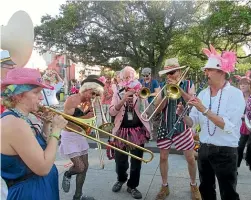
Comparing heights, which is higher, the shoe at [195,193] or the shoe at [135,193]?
the shoe at [195,193]

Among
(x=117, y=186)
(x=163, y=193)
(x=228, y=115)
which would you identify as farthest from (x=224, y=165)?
(x=117, y=186)

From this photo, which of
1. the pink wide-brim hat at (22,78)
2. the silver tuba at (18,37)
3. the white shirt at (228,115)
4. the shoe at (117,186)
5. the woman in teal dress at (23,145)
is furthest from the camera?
the shoe at (117,186)

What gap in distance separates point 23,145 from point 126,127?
2071mm

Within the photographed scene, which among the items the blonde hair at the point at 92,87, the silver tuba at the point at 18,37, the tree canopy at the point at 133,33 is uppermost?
the tree canopy at the point at 133,33

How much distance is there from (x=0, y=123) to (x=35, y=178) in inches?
18.8

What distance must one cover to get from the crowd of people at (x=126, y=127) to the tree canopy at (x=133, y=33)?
11.1 meters

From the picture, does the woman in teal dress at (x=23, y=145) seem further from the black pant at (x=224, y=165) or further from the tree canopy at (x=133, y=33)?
the tree canopy at (x=133, y=33)

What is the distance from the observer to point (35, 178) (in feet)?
6.43

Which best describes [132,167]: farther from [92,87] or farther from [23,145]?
[23,145]

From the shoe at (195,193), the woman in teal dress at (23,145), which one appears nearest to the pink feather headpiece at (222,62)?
the woman in teal dress at (23,145)

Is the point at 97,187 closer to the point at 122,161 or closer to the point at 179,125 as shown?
the point at 122,161

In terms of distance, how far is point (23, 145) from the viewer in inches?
68.4

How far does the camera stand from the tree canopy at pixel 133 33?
16500 millimetres

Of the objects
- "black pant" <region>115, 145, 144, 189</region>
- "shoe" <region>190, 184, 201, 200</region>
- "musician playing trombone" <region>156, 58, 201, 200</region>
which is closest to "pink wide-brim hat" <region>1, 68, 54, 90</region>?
"musician playing trombone" <region>156, 58, 201, 200</region>
